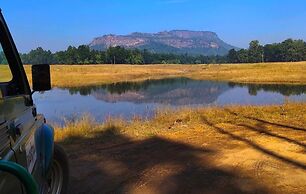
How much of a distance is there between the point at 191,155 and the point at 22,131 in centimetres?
456

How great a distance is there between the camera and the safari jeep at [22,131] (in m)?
2.36

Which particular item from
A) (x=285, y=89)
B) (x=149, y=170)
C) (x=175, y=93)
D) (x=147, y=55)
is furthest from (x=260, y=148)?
(x=147, y=55)

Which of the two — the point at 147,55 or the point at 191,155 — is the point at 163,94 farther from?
the point at 147,55

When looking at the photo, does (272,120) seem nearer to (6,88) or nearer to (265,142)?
(265,142)

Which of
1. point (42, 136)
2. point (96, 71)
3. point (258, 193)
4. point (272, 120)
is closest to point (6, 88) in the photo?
point (42, 136)

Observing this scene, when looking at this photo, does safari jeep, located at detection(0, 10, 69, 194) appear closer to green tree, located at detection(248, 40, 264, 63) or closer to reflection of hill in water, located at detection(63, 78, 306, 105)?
reflection of hill in water, located at detection(63, 78, 306, 105)

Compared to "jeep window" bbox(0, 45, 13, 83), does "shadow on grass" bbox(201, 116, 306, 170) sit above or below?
below

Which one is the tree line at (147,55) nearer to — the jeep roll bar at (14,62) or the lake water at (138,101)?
the lake water at (138,101)

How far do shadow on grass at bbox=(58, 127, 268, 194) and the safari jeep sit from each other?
3.97ft

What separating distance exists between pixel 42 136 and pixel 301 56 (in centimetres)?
13356

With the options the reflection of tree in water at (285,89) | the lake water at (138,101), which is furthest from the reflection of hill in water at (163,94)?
the reflection of tree in water at (285,89)

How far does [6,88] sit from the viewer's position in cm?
356

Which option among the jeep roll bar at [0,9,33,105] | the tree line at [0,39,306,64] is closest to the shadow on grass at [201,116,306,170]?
the jeep roll bar at [0,9,33,105]

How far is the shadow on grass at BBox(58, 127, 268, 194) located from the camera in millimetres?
5539
